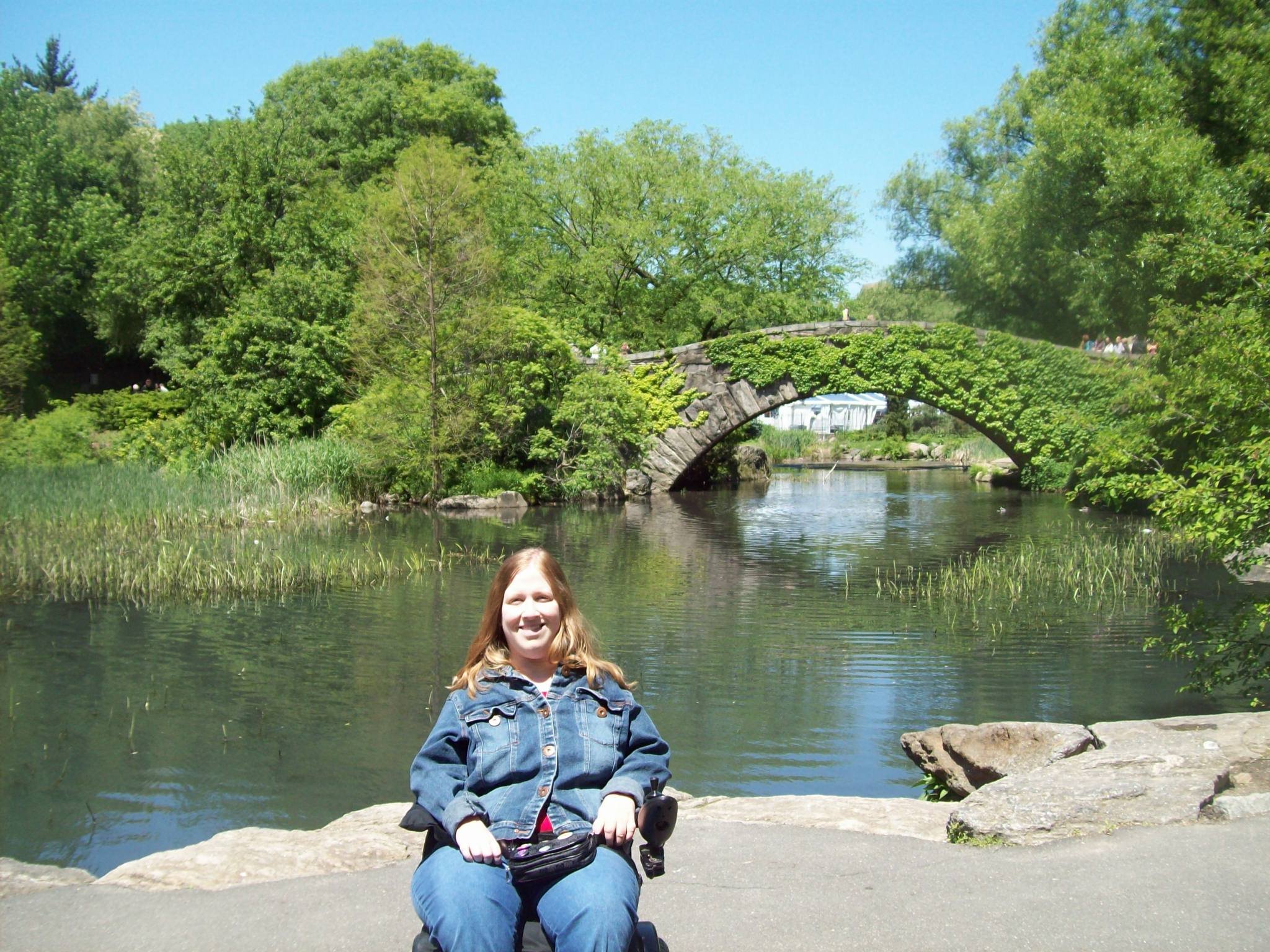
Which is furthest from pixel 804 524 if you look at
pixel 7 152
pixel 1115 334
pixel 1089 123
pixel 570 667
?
pixel 7 152

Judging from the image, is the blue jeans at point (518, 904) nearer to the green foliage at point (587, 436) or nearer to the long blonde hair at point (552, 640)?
→ the long blonde hair at point (552, 640)

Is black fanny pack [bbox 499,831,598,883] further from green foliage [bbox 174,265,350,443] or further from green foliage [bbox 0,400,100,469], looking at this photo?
green foliage [bbox 174,265,350,443]

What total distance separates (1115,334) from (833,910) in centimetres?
2505

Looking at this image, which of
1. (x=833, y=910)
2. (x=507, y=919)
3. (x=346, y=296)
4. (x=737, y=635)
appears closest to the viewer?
(x=507, y=919)

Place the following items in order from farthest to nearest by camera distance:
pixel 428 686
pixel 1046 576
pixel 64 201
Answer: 1. pixel 64 201
2. pixel 1046 576
3. pixel 428 686

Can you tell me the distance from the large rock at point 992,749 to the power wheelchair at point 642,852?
2.74 meters

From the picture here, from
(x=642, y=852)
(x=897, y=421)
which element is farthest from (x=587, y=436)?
(x=897, y=421)

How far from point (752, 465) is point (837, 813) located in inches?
1103

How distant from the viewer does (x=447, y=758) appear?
2963mm

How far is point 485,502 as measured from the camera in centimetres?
2228

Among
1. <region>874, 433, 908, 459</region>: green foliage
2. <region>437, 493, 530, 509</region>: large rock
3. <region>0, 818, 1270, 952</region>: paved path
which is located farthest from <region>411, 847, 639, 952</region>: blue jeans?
<region>874, 433, 908, 459</region>: green foliage

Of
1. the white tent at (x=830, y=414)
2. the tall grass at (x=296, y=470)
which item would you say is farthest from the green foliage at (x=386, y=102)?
the white tent at (x=830, y=414)

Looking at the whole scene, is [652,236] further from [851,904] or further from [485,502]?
[851,904]

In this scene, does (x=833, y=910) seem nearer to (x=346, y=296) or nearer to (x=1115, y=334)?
(x=346, y=296)
